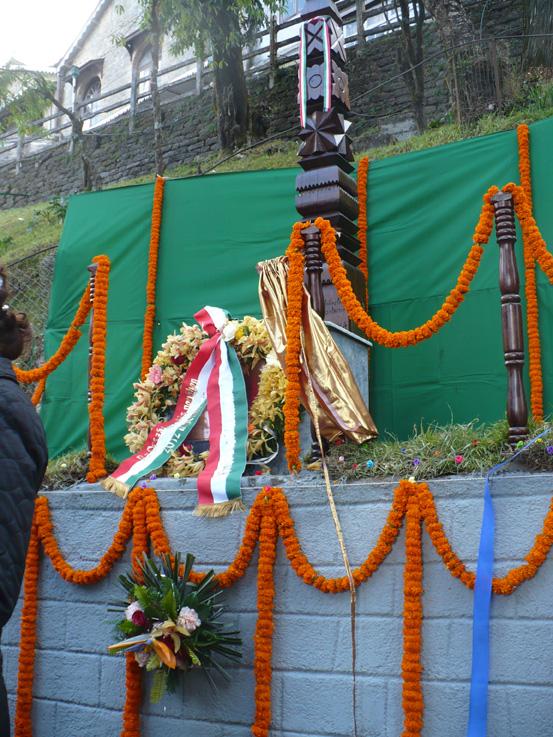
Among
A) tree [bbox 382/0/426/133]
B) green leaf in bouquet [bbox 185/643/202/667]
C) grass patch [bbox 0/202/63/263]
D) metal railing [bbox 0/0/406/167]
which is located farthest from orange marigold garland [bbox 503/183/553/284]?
metal railing [bbox 0/0/406/167]

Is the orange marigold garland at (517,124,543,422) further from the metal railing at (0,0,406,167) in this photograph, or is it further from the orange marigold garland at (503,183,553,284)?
the metal railing at (0,0,406,167)

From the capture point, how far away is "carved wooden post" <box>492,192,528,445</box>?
336 cm

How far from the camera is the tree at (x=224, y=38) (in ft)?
40.7

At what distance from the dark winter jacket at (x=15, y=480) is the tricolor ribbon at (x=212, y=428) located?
1.68 metres

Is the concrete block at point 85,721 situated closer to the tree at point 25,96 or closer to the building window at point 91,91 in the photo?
the tree at point 25,96

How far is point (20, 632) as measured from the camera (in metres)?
4.08

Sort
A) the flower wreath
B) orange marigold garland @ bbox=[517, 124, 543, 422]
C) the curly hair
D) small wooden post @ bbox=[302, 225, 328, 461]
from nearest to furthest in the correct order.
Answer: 1. the curly hair
2. small wooden post @ bbox=[302, 225, 328, 461]
3. the flower wreath
4. orange marigold garland @ bbox=[517, 124, 543, 422]

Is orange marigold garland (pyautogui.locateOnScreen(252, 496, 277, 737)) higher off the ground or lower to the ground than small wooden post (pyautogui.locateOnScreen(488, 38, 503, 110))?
lower

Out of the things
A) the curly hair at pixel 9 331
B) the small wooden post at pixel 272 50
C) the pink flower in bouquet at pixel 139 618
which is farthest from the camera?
the small wooden post at pixel 272 50

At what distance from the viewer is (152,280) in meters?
6.50

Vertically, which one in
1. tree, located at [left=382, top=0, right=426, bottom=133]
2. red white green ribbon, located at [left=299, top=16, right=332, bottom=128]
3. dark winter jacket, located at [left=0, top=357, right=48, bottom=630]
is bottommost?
dark winter jacket, located at [left=0, top=357, right=48, bottom=630]

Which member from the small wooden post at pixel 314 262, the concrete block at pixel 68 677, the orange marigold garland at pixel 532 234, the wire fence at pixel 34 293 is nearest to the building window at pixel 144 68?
the wire fence at pixel 34 293

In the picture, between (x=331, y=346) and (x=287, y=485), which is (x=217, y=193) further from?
(x=287, y=485)

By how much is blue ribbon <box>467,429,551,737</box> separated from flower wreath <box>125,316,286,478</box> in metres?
1.39
